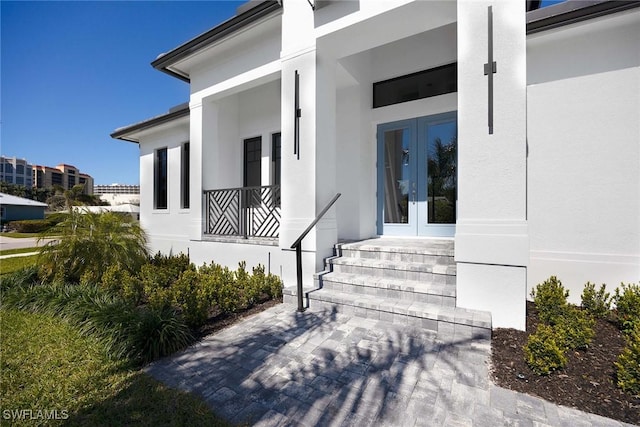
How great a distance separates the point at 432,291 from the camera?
3.55 m

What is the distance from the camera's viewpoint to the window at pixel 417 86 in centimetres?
525

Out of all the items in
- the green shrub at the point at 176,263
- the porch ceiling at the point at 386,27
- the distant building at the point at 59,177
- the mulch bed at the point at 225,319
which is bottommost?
the mulch bed at the point at 225,319

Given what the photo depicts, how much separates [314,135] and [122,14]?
6.12 m

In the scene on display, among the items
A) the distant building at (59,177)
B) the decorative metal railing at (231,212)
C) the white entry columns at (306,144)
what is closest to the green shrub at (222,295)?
→ the white entry columns at (306,144)

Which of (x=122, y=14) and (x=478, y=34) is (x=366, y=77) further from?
(x=122, y=14)

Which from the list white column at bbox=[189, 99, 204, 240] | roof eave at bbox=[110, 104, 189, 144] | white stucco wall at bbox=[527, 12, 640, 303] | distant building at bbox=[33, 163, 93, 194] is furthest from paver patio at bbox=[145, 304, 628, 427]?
distant building at bbox=[33, 163, 93, 194]

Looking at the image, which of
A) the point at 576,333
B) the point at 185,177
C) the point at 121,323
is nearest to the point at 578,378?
the point at 576,333

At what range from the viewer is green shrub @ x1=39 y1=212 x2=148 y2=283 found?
5.85 metres

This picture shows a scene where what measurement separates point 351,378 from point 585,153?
4.51 meters

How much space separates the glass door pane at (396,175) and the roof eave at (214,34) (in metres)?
3.27

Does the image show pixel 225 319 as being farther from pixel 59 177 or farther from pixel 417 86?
pixel 59 177

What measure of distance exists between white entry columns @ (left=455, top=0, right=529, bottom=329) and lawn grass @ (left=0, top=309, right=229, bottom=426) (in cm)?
304

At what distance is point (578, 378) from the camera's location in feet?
7.66

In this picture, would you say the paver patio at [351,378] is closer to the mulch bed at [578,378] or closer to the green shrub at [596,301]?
the mulch bed at [578,378]
